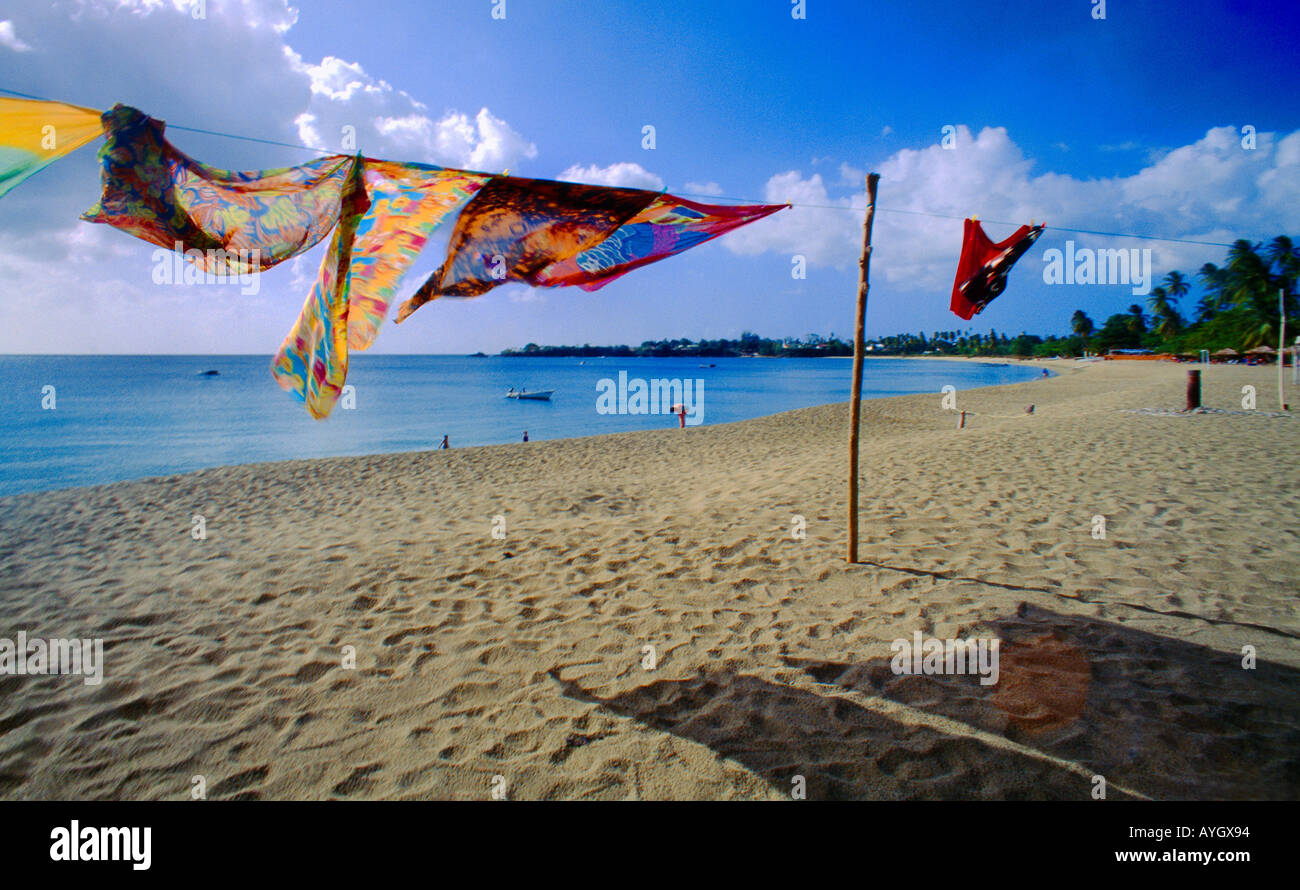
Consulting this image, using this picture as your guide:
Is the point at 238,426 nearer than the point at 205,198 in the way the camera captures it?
No

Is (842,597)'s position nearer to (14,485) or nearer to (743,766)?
(743,766)

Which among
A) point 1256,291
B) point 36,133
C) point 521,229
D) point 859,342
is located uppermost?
point 1256,291

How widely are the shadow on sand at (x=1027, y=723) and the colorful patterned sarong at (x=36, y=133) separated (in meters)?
4.19

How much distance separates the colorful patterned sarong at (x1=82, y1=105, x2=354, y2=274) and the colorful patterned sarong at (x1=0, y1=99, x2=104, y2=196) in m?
0.11

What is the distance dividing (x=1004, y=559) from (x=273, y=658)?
19.0ft

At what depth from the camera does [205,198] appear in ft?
11.9

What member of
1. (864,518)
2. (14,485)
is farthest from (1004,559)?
(14,485)

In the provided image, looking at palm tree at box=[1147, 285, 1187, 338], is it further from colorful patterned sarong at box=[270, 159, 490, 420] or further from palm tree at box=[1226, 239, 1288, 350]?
colorful patterned sarong at box=[270, 159, 490, 420]

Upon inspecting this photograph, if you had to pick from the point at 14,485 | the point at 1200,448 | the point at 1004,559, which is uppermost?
the point at 1200,448

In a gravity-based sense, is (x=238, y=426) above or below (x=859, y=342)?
below

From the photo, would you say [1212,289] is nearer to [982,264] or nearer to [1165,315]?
[1165,315]

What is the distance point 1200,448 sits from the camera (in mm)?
9055

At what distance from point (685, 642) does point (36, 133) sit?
188 inches

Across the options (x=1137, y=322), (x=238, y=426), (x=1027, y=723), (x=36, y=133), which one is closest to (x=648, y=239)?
(x=36, y=133)
